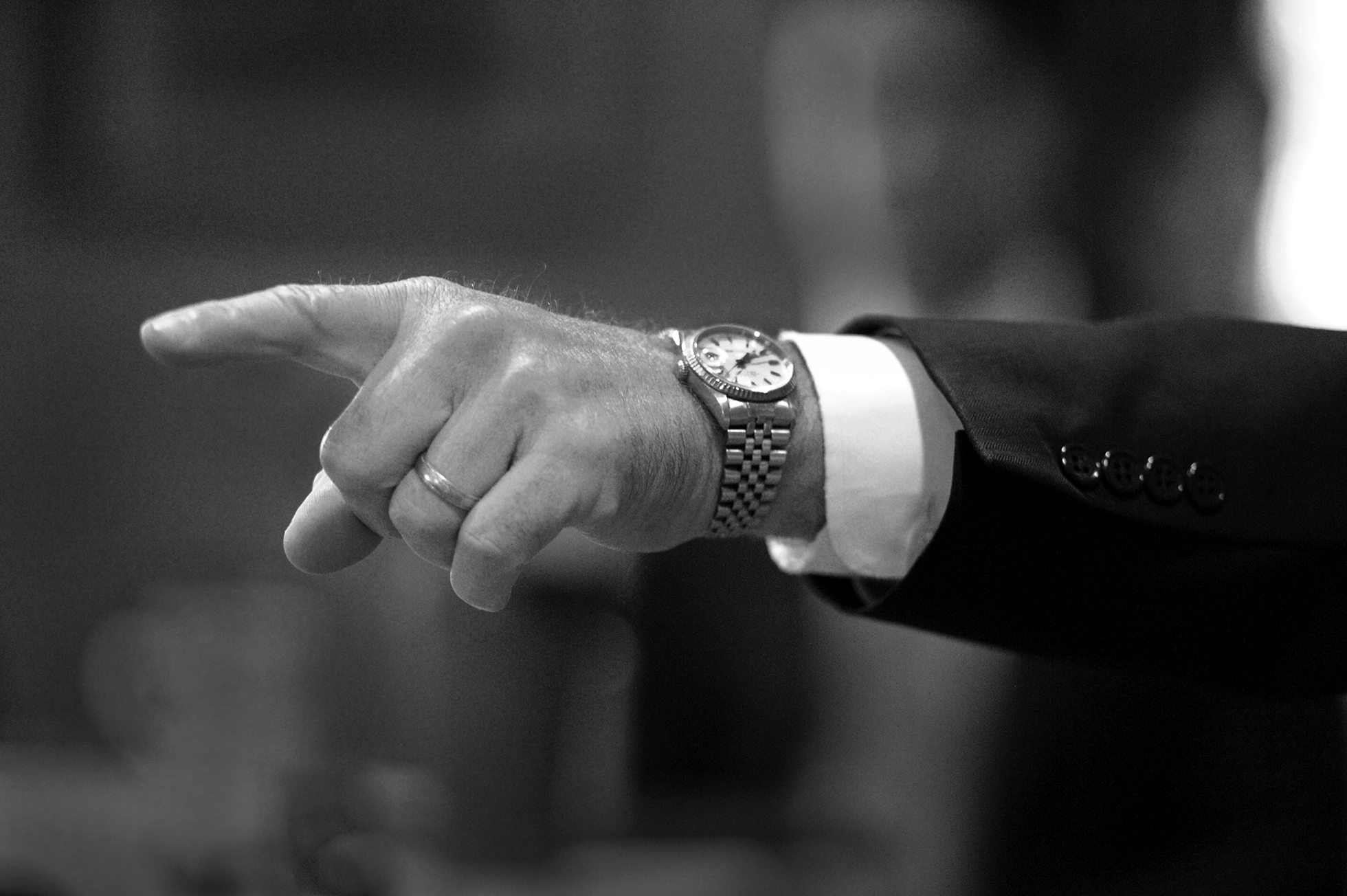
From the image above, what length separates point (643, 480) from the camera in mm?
848

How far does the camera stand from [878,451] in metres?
0.97

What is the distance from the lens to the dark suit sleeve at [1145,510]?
3.02ft

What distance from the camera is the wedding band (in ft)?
2.51

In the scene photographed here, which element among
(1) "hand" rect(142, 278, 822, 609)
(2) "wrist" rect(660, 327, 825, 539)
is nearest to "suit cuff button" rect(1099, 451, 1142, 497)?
(2) "wrist" rect(660, 327, 825, 539)

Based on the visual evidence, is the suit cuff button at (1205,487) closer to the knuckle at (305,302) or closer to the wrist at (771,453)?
the wrist at (771,453)

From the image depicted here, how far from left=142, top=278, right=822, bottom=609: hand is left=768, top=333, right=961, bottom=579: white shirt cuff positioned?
0.19 m

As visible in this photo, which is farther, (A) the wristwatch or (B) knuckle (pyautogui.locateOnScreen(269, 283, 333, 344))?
(A) the wristwatch

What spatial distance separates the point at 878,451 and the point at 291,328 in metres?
0.48

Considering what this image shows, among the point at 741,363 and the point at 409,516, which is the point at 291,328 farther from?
the point at 741,363

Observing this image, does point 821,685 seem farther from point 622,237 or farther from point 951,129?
point 951,129

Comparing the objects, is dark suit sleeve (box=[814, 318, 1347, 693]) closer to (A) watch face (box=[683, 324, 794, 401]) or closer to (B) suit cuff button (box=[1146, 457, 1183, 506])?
(B) suit cuff button (box=[1146, 457, 1183, 506])

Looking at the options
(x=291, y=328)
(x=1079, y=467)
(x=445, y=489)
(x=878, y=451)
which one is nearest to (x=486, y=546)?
(x=445, y=489)

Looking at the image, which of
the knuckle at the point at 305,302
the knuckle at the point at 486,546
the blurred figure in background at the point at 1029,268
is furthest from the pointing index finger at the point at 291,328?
the blurred figure in background at the point at 1029,268

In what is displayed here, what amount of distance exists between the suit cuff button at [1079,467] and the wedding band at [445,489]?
0.47 meters
